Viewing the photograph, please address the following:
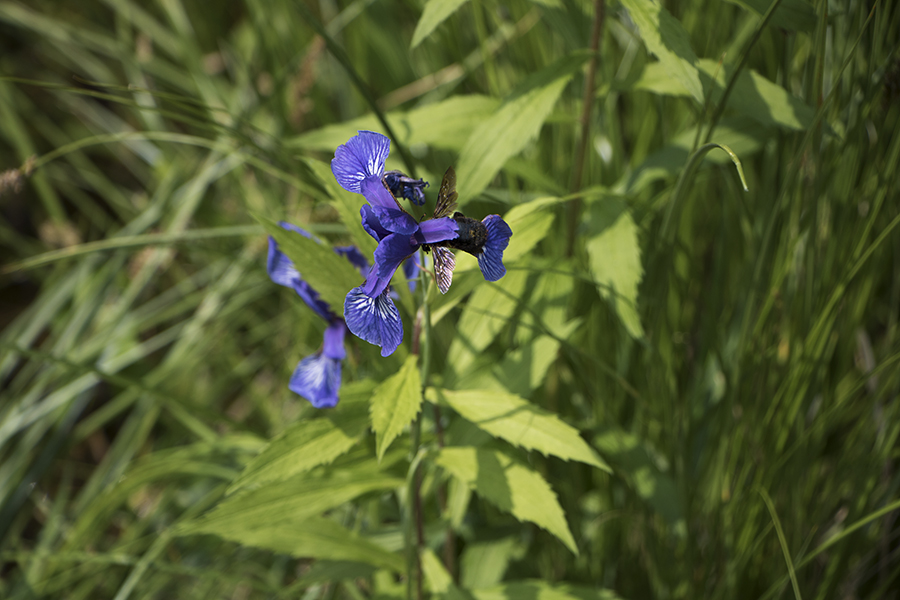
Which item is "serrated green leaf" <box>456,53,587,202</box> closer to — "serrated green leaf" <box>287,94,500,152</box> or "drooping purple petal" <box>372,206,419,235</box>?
Result: "serrated green leaf" <box>287,94,500,152</box>

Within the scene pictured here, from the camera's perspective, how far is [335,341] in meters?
1.32

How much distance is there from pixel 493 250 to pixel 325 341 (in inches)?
21.6

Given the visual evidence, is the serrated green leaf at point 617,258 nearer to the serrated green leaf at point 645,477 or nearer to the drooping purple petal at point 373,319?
the serrated green leaf at point 645,477

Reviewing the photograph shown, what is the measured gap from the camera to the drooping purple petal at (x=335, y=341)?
1310mm

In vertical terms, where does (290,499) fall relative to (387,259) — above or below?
below

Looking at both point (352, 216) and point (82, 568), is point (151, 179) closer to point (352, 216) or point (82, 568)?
point (82, 568)

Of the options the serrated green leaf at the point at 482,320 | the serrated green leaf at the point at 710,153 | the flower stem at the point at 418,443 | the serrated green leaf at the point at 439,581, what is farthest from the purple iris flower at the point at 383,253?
the serrated green leaf at the point at 710,153

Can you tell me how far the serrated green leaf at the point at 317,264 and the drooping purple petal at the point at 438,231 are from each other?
0.29 m

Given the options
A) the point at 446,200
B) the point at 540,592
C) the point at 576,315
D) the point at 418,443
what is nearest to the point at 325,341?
the point at 418,443

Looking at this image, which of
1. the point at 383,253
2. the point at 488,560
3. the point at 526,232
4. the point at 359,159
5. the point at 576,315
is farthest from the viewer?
the point at 576,315

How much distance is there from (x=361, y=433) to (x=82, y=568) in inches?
47.0

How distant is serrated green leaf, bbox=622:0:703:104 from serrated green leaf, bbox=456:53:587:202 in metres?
0.22

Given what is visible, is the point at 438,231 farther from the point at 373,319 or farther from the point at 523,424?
the point at 523,424

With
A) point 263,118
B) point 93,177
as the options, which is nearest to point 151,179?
point 93,177
